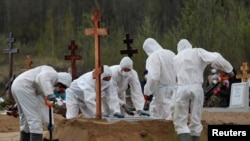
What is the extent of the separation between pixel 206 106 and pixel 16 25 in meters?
37.4

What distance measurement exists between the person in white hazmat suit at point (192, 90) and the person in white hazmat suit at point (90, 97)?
2.06 meters

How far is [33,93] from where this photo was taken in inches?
591

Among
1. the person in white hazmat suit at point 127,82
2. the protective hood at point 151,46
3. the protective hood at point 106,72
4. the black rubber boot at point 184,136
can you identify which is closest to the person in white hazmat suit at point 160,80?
the protective hood at point 151,46

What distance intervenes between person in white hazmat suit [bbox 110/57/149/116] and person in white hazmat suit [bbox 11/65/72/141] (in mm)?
2707

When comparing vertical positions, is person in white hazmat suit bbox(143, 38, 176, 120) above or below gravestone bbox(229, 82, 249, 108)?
above

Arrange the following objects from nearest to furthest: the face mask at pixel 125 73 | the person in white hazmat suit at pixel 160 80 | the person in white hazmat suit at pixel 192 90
Answer: the person in white hazmat suit at pixel 192 90 < the person in white hazmat suit at pixel 160 80 < the face mask at pixel 125 73

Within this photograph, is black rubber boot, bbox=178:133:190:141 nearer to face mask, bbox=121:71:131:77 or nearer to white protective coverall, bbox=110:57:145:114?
white protective coverall, bbox=110:57:145:114

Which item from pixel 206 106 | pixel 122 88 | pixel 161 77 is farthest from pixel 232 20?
pixel 161 77

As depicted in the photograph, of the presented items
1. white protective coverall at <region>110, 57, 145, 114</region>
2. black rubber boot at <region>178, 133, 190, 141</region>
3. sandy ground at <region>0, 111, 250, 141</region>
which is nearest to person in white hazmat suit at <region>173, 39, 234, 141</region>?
black rubber boot at <region>178, 133, 190, 141</region>

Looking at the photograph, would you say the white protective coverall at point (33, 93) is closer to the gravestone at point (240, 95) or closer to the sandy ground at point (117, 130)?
the sandy ground at point (117, 130)

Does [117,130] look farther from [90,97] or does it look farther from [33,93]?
[90,97]

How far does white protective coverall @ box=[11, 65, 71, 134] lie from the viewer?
1468cm

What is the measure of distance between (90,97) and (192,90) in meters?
2.94

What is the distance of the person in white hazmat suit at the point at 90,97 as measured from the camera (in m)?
16.5
